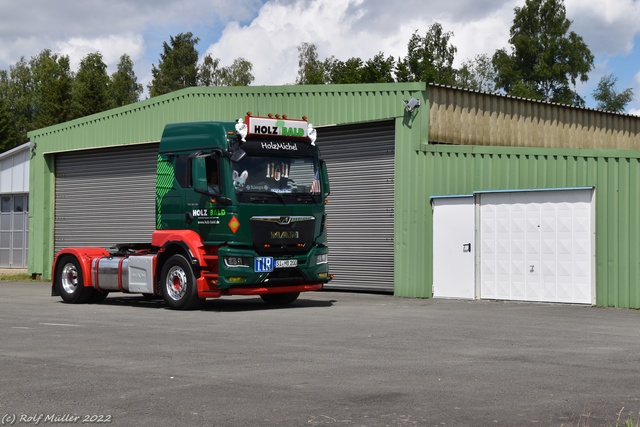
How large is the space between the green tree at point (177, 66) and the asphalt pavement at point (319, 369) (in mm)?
72535

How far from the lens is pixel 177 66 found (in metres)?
88.6

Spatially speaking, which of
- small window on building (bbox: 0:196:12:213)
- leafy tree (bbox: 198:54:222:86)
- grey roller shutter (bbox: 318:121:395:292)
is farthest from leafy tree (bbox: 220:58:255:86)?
grey roller shutter (bbox: 318:121:395:292)

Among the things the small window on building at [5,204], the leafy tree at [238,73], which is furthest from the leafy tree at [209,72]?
the small window on building at [5,204]

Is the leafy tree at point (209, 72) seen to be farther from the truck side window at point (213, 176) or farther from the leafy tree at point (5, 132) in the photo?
the truck side window at point (213, 176)

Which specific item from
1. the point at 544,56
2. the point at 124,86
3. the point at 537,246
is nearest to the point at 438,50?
the point at 544,56

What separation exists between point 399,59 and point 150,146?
135 feet

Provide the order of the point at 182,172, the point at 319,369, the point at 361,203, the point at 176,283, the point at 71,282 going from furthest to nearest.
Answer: the point at 361,203 → the point at 71,282 → the point at 176,283 → the point at 182,172 → the point at 319,369

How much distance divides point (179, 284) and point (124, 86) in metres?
81.7

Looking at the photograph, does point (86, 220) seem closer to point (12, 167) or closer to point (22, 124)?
point (12, 167)

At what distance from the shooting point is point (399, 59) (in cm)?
6769

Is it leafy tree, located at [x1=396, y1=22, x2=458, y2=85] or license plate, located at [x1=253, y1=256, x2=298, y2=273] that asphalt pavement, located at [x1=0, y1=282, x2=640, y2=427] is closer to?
license plate, located at [x1=253, y1=256, x2=298, y2=273]

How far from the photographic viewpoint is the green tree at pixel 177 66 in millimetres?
87875

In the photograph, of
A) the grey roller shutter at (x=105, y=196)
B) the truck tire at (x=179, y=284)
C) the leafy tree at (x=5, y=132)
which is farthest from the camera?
the leafy tree at (x=5, y=132)

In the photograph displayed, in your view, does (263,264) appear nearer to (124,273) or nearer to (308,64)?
(124,273)
